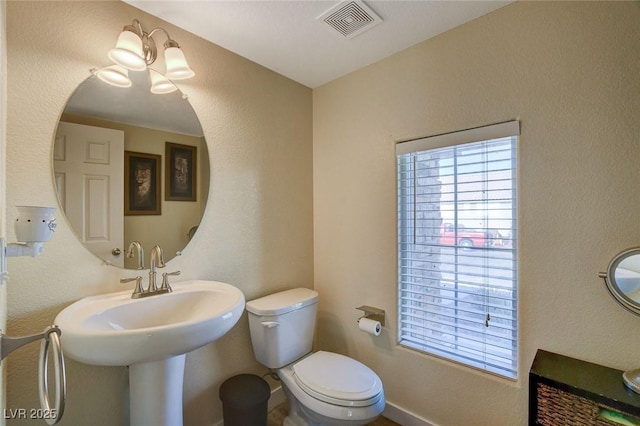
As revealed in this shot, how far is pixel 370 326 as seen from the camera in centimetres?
174

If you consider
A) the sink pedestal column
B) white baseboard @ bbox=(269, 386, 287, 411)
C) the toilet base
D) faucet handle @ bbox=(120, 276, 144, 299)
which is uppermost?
faucet handle @ bbox=(120, 276, 144, 299)

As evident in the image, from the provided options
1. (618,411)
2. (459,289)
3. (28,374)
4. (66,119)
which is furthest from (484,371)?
(66,119)

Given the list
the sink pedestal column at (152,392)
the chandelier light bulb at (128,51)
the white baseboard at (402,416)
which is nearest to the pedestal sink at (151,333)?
the sink pedestal column at (152,392)

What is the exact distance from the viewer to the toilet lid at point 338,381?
1.30 metres

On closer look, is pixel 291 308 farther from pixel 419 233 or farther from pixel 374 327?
pixel 419 233

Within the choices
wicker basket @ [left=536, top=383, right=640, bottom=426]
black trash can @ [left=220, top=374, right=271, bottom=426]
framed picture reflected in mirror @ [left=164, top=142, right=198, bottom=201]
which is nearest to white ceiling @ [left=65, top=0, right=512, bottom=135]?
framed picture reflected in mirror @ [left=164, top=142, right=198, bottom=201]

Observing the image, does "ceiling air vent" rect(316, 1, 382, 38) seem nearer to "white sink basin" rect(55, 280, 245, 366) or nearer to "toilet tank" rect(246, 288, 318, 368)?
"white sink basin" rect(55, 280, 245, 366)

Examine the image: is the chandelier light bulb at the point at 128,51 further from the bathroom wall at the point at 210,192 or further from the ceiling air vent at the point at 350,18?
the ceiling air vent at the point at 350,18

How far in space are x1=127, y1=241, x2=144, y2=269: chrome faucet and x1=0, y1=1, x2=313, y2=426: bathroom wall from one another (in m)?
0.09

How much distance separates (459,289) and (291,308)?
948mm

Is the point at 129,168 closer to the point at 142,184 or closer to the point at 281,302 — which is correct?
the point at 142,184

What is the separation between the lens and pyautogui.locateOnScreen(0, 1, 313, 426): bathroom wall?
108 centimetres

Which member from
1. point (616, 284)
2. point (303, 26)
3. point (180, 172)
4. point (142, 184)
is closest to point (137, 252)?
point (142, 184)

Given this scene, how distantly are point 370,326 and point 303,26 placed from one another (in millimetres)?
1741
